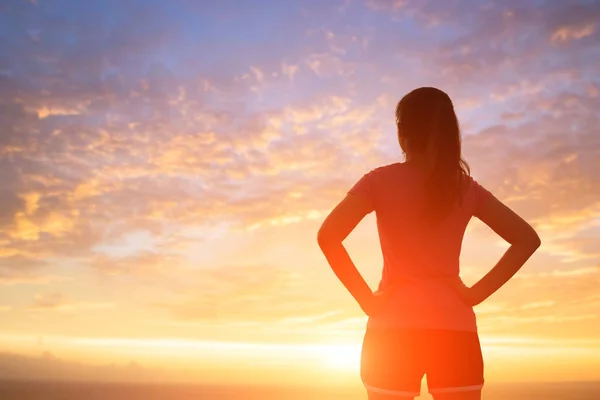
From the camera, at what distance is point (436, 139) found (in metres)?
4.02

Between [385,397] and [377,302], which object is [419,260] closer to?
[377,302]

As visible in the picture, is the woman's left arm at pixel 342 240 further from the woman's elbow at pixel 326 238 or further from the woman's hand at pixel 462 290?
the woman's hand at pixel 462 290

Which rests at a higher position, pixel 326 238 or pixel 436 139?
pixel 436 139

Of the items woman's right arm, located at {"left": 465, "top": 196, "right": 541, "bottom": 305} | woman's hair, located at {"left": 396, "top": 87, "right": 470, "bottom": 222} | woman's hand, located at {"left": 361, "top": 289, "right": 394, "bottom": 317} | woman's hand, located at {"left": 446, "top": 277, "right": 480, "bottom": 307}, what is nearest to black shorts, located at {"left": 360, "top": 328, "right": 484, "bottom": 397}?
woman's hand, located at {"left": 361, "top": 289, "right": 394, "bottom": 317}

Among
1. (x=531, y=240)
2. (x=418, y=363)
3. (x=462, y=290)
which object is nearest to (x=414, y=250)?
(x=462, y=290)

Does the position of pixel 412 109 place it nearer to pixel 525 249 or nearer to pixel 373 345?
pixel 525 249

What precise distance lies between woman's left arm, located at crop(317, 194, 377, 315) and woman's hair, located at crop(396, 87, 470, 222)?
493 mm

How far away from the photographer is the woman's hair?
3.94 m

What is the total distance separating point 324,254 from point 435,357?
1.02m

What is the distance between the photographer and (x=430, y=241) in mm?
3896

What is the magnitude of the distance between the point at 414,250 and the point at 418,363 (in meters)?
0.74

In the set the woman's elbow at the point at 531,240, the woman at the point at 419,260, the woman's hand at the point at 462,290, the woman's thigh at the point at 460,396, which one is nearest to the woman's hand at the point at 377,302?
the woman at the point at 419,260

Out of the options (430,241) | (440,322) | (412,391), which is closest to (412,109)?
(430,241)

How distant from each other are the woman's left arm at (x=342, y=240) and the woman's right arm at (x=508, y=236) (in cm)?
91
